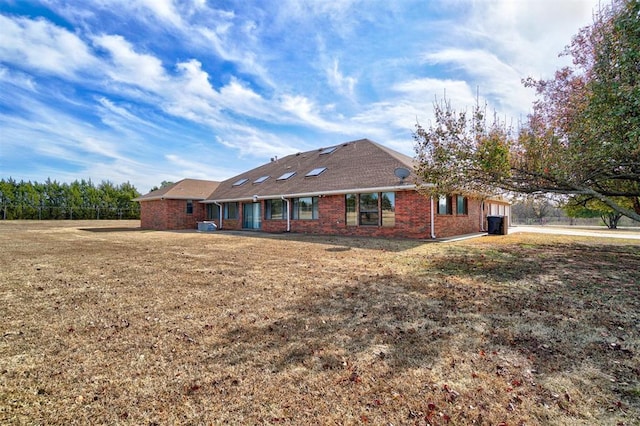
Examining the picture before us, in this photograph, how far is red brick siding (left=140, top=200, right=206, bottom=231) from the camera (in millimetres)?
23703

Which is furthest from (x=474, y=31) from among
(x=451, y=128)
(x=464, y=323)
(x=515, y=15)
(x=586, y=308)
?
(x=464, y=323)

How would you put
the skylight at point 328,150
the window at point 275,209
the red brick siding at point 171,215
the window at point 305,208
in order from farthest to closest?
1. the red brick siding at point 171,215
2. the skylight at point 328,150
3. the window at point 275,209
4. the window at point 305,208

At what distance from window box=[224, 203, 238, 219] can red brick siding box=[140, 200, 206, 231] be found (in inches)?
132

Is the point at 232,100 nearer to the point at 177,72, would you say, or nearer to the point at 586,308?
the point at 177,72

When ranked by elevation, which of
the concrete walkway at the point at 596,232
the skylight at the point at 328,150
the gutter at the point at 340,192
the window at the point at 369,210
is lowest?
the concrete walkway at the point at 596,232

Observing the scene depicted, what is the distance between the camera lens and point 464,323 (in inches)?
152

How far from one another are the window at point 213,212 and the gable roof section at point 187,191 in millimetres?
945

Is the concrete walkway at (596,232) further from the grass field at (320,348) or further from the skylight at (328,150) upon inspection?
the grass field at (320,348)

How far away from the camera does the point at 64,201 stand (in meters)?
39.4

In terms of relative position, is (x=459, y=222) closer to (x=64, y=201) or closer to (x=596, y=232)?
(x=596, y=232)

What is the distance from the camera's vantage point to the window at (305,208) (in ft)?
55.7

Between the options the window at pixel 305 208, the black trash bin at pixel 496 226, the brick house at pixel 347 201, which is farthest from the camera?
the window at pixel 305 208

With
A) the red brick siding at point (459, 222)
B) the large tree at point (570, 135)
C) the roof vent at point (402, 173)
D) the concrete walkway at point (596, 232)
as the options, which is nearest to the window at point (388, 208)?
the roof vent at point (402, 173)

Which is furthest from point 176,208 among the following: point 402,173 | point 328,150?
point 402,173
